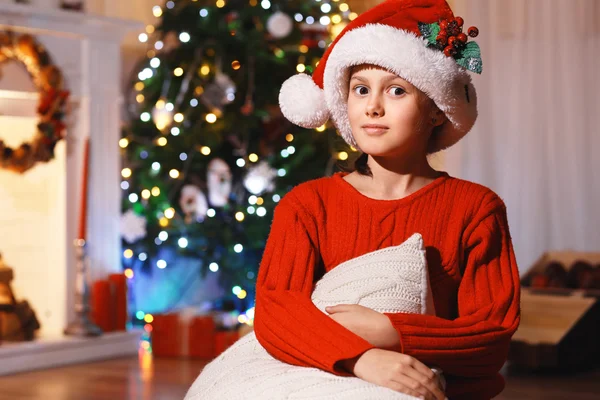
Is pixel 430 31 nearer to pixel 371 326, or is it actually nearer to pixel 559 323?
pixel 371 326

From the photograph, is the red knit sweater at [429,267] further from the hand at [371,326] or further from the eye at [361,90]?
the eye at [361,90]

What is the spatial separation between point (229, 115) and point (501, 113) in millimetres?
1178

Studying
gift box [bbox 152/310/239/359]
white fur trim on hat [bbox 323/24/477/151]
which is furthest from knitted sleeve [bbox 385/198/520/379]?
gift box [bbox 152/310/239/359]

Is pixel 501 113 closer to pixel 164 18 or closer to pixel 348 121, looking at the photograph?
pixel 164 18

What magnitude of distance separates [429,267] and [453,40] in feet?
1.08

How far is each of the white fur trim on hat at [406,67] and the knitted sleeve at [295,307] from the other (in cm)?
20

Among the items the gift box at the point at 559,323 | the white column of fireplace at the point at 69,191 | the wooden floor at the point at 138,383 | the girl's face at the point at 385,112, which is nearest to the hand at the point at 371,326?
the girl's face at the point at 385,112

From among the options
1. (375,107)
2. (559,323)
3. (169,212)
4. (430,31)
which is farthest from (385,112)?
(169,212)

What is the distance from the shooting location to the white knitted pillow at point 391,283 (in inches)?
51.1

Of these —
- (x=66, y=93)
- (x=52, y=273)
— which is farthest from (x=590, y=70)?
(x=52, y=273)

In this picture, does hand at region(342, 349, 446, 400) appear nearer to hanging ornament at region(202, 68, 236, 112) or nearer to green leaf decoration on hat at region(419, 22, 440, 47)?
green leaf decoration on hat at region(419, 22, 440, 47)

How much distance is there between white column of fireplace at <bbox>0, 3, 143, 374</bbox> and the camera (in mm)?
3930

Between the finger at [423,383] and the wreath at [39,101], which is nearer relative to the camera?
the finger at [423,383]

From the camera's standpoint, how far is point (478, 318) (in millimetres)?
1336
